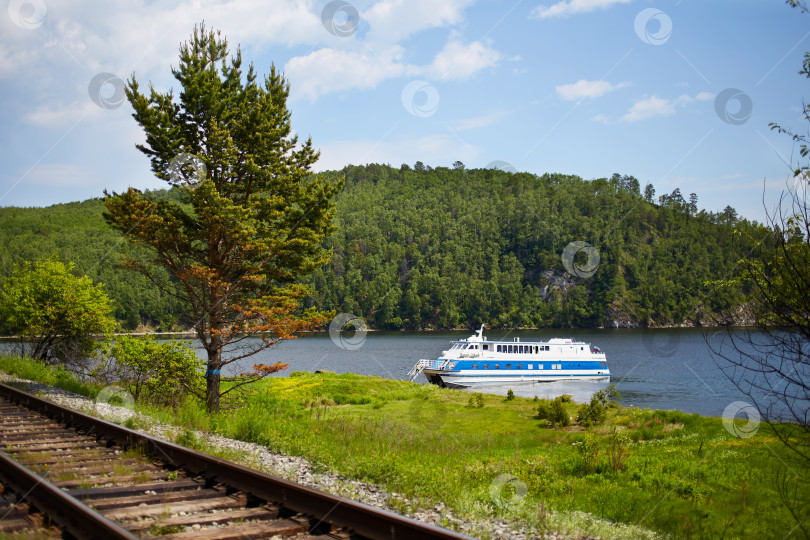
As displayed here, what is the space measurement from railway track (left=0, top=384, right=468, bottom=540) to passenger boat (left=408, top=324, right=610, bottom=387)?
45350 millimetres

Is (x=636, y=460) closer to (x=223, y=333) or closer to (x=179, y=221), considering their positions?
(x=223, y=333)

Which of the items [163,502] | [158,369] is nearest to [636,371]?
[158,369]

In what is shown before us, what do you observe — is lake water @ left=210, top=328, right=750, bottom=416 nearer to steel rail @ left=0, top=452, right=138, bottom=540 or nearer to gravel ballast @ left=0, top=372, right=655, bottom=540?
gravel ballast @ left=0, top=372, right=655, bottom=540

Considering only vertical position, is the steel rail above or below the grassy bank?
above

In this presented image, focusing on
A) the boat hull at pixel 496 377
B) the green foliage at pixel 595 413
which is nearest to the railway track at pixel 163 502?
the green foliage at pixel 595 413

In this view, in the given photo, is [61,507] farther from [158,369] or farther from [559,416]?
[559,416]

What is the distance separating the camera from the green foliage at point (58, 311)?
86.5 ft

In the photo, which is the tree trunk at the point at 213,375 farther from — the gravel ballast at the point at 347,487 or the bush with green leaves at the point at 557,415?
the bush with green leaves at the point at 557,415

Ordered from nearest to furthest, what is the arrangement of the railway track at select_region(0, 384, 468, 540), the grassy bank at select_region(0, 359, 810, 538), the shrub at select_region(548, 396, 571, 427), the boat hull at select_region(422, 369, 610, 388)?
the railway track at select_region(0, 384, 468, 540), the grassy bank at select_region(0, 359, 810, 538), the shrub at select_region(548, 396, 571, 427), the boat hull at select_region(422, 369, 610, 388)

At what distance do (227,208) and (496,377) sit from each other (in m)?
41.5

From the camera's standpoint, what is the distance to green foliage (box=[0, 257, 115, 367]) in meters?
26.4

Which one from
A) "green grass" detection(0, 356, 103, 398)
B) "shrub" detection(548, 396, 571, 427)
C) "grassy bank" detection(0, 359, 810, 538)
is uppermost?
"green grass" detection(0, 356, 103, 398)

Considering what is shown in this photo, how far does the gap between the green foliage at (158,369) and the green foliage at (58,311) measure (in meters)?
6.74

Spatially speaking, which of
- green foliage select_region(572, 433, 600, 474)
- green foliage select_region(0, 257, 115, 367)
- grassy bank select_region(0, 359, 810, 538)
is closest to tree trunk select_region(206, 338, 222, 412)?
grassy bank select_region(0, 359, 810, 538)
